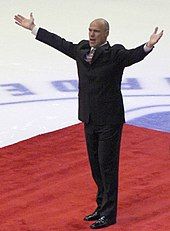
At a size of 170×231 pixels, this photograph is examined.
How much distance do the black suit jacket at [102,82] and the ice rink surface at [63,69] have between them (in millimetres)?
2434

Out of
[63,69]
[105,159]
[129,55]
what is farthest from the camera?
[63,69]

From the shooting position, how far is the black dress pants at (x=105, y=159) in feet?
16.1

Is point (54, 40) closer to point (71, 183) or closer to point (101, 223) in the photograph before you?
point (101, 223)

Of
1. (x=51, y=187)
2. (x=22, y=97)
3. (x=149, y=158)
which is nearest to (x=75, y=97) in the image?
(x=22, y=97)

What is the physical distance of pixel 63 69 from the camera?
10.2 m

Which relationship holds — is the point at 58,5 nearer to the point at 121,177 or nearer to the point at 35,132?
the point at 35,132

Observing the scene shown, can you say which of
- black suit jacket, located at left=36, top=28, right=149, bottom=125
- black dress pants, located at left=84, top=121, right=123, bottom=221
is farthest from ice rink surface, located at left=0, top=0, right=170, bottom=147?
black suit jacket, located at left=36, top=28, right=149, bottom=125

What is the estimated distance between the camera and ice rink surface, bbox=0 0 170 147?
8117mm

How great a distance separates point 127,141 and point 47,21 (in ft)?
20.8

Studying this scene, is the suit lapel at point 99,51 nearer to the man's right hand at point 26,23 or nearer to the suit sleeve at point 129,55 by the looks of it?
the suit sleeve at point 129,55

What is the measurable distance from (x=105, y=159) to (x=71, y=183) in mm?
1087

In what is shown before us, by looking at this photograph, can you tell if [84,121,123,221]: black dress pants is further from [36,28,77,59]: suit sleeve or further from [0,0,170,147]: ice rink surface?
[0,0,170,147]: ice rink surface

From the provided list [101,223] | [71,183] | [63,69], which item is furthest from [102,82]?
[63,69]

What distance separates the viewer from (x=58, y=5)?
48.3 feet
